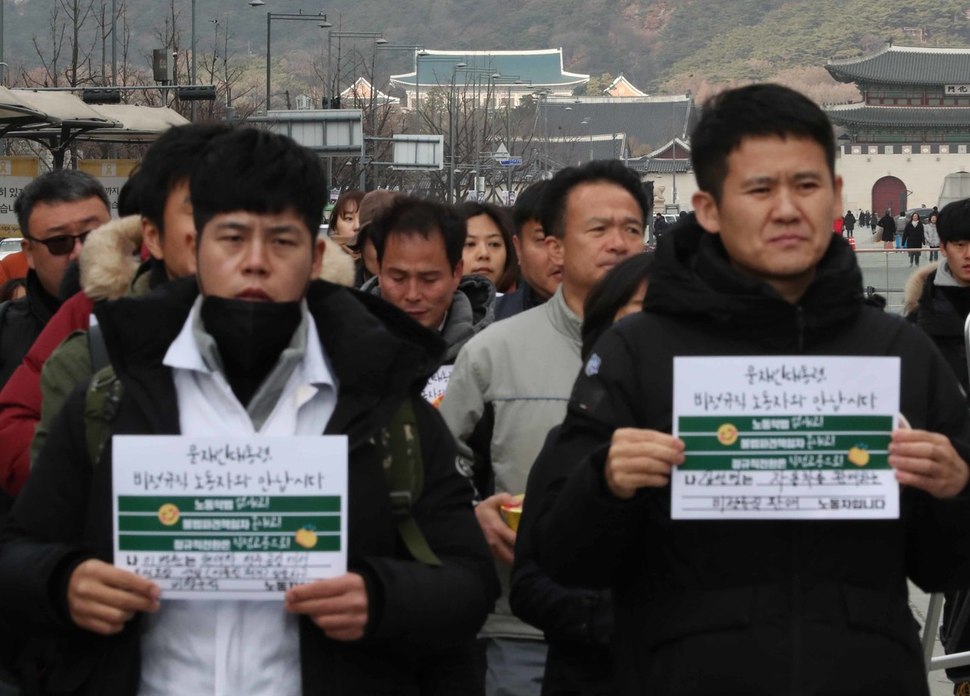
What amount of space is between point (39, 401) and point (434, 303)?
164cm

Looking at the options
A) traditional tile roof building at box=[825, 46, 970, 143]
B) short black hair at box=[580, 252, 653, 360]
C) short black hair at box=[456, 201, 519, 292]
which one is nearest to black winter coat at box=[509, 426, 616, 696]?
short black hair at box=[580, 252, 653, 360]

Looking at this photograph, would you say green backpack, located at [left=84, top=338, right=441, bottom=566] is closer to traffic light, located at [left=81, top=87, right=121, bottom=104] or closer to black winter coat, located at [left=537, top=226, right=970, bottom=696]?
black winter coat, located at [left=537, top=226, right=970, bottom=696]

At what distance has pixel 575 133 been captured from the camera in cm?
11912

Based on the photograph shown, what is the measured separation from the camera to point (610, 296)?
399 cm

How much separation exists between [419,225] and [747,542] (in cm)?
251

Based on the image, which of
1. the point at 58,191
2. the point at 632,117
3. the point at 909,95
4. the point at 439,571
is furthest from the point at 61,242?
the point at 632,117

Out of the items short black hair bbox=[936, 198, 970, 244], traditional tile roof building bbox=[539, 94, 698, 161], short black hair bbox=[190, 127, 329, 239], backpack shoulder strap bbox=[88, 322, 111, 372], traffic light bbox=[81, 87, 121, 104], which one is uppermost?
traditional tile roof building bbox=[539, 94, 698, 161]

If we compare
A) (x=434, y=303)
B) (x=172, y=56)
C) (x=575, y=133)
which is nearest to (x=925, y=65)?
(x=575, y=133)

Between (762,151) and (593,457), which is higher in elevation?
(762,151)

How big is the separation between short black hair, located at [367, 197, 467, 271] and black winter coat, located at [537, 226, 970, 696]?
2236 mm

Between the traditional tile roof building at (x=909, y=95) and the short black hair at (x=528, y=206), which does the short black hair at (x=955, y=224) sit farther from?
the traditional tile roof building at (x=909, y=95)

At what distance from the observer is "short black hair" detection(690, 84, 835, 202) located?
2.91 metres

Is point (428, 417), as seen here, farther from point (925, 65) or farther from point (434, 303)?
point (925, 65)

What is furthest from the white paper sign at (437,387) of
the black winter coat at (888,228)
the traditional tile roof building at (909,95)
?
the traditional tile roof building at (909,95)
